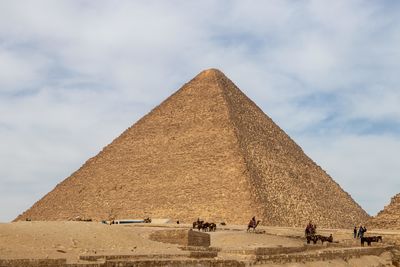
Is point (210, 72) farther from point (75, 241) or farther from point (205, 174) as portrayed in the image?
point (75, 241)

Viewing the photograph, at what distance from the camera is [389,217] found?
1380 inches

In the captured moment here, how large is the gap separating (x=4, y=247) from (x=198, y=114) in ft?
196

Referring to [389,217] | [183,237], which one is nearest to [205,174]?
[389,217]

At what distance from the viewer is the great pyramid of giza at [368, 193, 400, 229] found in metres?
34.7

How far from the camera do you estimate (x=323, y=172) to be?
7769 cm

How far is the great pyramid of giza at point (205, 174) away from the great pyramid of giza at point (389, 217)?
1625cm

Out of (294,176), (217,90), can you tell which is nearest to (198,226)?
(294,176)

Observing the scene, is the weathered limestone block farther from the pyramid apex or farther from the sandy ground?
the pyramid apex

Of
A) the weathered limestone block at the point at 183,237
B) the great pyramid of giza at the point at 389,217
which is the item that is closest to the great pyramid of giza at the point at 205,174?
the great pyramid of giza at the point at 389,217

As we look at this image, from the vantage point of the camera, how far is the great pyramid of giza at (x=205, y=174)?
5728cm

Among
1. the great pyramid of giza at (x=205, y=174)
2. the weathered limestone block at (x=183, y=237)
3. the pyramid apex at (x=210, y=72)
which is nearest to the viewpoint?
the weathered limestone block at (x=183, y=237)

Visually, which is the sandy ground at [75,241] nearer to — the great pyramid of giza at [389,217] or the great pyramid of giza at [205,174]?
the great pyramid of giza at [389,217]

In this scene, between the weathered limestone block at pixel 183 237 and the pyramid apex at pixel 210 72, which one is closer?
the weathered limestone block at pixel 183 237

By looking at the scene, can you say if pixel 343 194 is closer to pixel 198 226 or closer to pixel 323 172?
pixel 323 172
